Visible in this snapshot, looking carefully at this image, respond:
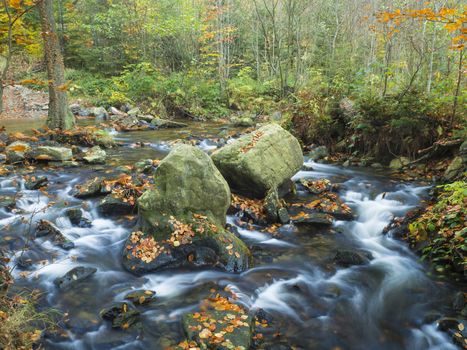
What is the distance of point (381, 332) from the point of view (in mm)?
4363

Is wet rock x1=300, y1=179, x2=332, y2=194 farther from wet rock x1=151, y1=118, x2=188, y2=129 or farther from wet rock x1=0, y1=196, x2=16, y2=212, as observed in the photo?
wet rock x1=151, y1=118, x2=188, y2=129

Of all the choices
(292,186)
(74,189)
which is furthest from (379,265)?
(74,189)

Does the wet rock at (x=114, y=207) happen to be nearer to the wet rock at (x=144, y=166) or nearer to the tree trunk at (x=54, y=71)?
the wet rock at (x=144, y=166)

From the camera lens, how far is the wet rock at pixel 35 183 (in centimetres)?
780

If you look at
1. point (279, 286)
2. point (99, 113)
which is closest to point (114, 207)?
point (279, 286)

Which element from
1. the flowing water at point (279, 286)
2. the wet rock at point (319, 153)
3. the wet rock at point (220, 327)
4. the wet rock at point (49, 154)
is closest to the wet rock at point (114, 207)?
the flowing water at point (279, 286)

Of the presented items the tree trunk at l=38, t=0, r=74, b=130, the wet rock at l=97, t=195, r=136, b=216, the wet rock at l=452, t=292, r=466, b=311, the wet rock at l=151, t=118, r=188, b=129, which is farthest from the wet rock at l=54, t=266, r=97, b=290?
the wet rock at l=151, t=118, r=188, b=129

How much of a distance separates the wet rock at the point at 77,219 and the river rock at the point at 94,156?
3.51m

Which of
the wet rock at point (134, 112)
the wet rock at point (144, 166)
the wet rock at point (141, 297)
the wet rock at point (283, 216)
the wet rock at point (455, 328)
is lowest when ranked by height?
the wet rock at point (455, 328)

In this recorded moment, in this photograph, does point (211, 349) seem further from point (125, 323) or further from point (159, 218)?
point (159, 218)

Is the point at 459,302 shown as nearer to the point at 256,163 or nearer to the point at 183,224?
the point at 183,224

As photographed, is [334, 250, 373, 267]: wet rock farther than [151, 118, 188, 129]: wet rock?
No

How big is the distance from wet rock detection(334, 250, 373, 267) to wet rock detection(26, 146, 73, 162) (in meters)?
7.54

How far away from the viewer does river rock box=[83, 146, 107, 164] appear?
32.6 feet
